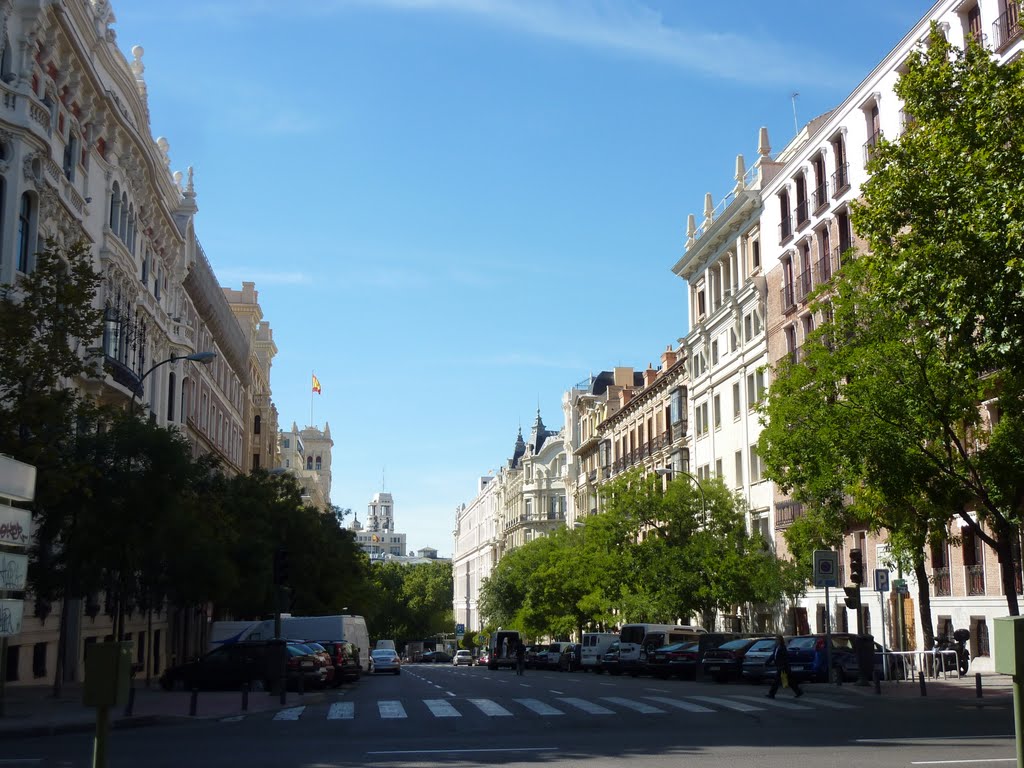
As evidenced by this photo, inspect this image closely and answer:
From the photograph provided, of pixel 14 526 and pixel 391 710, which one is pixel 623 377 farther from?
pixel 14 526

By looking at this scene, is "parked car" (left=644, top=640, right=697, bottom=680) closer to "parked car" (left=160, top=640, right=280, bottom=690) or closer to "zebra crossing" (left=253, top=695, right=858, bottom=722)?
"parked car" (left=160, top=640, right=280, bottom=690)

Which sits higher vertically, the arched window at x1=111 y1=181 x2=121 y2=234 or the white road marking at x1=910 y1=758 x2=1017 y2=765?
the arched window at x1=111 y1=181 x2=121 y2=234

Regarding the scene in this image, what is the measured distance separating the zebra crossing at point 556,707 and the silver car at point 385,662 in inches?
1187

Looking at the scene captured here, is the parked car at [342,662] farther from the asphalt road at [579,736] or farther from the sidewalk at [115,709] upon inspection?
the asphalt road at [579,736]

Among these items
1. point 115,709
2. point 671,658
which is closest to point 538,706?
point 115,709

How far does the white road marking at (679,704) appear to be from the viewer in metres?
22.2

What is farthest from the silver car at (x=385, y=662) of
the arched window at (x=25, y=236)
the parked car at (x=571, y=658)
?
the arched window at (x=25, y=236)

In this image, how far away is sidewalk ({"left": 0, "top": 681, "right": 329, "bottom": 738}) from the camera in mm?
19172

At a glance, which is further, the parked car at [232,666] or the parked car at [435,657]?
the parked car at [435,657]

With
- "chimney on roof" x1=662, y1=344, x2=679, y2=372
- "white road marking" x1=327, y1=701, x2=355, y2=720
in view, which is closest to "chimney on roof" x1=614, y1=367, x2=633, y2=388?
"chimney on roof" x1=662, y1=344, x2=679, y2=372

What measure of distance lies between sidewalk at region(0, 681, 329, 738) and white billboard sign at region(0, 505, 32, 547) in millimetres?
3326

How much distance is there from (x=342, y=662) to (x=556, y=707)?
15.2 metres

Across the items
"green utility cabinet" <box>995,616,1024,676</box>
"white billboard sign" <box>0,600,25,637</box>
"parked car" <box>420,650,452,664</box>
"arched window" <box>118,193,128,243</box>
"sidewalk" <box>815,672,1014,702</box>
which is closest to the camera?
"green utility cabinet" <box>995,616,1024,676</box>

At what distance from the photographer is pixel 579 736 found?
1692cm
